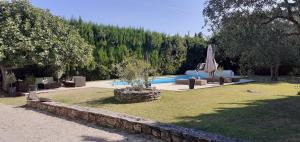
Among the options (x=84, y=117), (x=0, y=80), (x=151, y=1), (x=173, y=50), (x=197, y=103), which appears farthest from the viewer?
(x=173, y=50)

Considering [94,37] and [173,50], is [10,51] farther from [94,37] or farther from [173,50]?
[173,50]

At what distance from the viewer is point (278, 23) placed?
8305mm

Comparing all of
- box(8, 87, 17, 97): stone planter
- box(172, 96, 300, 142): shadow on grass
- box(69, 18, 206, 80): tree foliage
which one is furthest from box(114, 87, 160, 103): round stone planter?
box(69, 18, 206, 80): tree foliage

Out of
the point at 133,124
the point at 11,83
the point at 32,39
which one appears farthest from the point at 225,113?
the point at 11,83

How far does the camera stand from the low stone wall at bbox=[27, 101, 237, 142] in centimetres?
636

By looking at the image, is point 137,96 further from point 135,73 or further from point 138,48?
point 138,48

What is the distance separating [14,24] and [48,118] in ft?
26.5

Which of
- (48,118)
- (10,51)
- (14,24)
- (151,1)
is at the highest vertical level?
(151,1)

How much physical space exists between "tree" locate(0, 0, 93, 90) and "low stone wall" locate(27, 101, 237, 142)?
5.22 m

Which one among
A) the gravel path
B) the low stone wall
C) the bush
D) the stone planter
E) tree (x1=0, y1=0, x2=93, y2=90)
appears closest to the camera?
the low stone wall

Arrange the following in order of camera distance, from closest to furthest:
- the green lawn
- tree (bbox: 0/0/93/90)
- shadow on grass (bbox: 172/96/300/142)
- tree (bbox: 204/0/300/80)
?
shadow on grass (bbox: 172/96/300/142)
the green lawn
tree (bbox: 204/0/300/80)
tree (bbox: 0/0/93/90)

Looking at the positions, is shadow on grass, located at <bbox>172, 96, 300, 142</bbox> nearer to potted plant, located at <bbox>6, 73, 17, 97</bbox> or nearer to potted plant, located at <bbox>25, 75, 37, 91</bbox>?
potted plant, located at <bbox>6, 73, 17, 97</bbox>

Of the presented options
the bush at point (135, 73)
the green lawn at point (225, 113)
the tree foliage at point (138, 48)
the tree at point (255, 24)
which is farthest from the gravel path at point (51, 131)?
the tree foliage at point (138, 48)

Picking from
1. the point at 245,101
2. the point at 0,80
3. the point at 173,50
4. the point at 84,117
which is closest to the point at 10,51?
the point at 0,80
